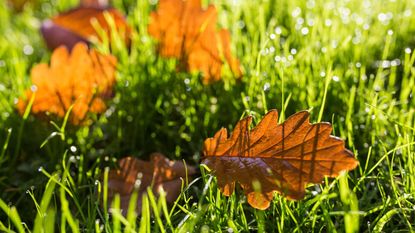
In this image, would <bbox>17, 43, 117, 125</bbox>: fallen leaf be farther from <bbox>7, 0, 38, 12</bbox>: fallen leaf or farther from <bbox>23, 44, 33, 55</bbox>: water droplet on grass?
<bbox>7, 0, 38, 12</bbox>: fallen leaf

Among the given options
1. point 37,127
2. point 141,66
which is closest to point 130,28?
point 141,66

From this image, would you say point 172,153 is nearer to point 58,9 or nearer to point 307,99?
point 307,99

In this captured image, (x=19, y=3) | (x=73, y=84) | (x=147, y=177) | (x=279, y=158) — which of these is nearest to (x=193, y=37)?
(x=73, y=84)

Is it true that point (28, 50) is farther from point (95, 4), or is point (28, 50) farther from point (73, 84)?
point (73, 84)

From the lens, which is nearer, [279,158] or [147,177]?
[279,158]

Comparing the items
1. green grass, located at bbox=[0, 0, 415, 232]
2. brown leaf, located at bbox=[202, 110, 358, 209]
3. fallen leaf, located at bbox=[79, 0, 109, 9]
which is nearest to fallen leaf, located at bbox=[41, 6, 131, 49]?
fallen leaf, located at bbox=[79, 0, 109, 9]

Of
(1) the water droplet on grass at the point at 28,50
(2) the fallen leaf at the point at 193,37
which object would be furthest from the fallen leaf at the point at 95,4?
(2) the fallen leaf at the point at 193,37
